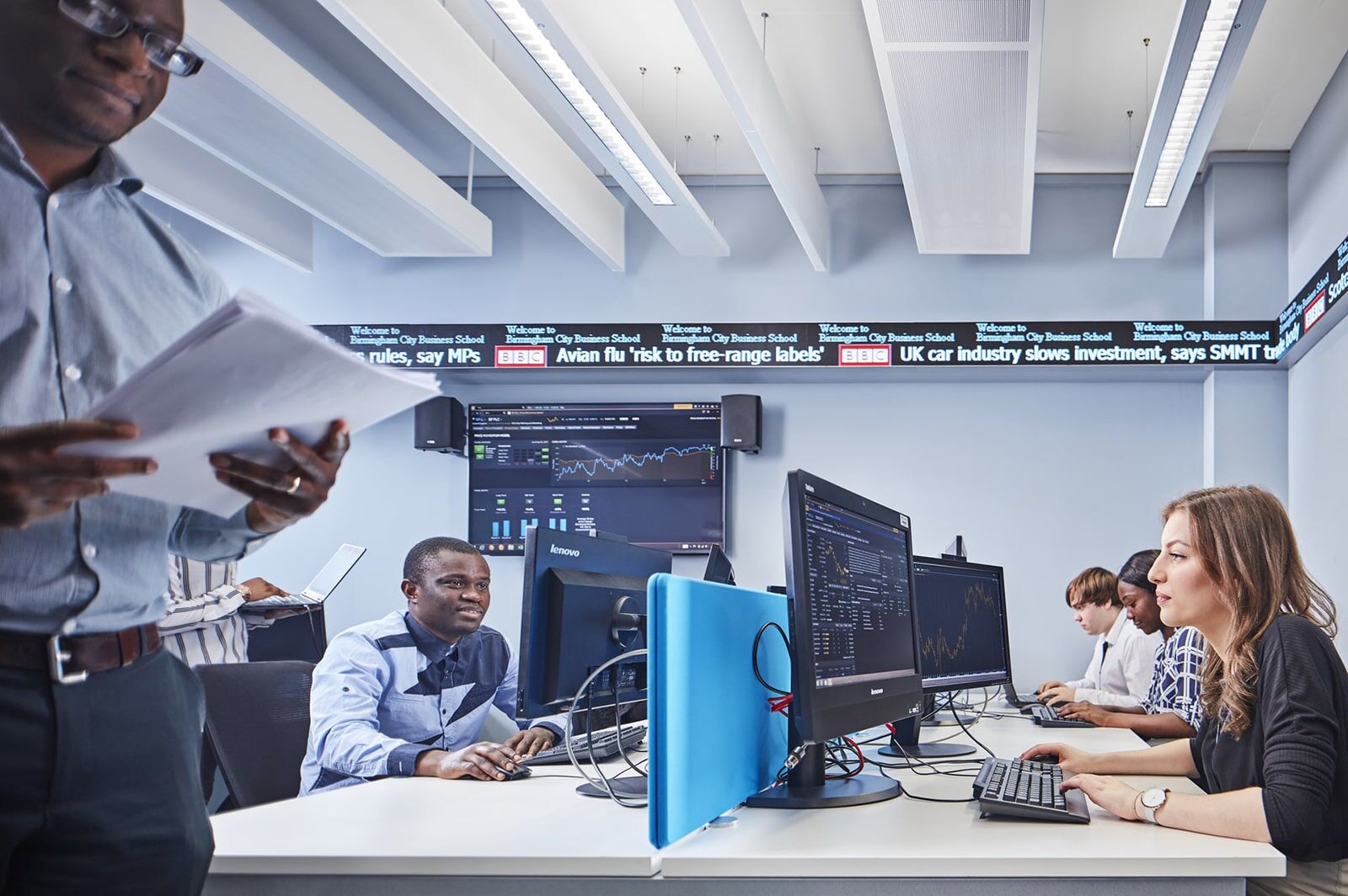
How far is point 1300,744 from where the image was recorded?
5.47 feet

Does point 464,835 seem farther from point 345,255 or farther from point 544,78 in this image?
point 345,255

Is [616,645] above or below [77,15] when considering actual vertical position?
below

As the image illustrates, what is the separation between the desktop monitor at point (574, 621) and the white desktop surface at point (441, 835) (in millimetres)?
193

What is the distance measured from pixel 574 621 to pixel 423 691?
1.02 metres

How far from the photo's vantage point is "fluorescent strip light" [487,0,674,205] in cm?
350

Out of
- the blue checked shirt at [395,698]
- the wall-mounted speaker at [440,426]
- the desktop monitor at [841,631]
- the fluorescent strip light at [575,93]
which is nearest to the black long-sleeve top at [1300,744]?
the desktop monitor at [841,631]

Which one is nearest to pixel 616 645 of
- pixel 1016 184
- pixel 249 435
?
pixel 249 435

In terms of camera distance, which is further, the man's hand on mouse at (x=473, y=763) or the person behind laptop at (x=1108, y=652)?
the person behind laptop at (x=1108, y=652)

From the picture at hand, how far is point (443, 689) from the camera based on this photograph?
2.93 m

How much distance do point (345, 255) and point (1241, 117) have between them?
15.4ft

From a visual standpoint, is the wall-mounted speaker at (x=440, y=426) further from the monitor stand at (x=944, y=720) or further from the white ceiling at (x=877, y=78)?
the monitor stand at (x=944, y=720)

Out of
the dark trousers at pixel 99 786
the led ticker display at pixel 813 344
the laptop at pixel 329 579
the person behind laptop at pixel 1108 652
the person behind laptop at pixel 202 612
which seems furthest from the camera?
the led ticker display at pixel 813 344

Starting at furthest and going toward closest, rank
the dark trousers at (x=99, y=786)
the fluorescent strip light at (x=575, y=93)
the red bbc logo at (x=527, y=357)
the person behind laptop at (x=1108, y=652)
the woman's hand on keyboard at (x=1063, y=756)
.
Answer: the red bbc logo at (x=527, y=357), the person behind laptop at (x=1108, y=652), the fluorescent strip light at (x=575, y=93), the woman's hand on keyboard at (x=1063, y=756), the dark trousers at (x=99, y=786)

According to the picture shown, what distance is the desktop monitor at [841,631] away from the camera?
1.61 meters
